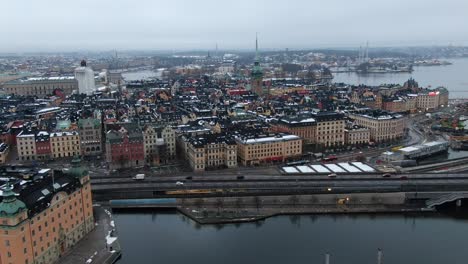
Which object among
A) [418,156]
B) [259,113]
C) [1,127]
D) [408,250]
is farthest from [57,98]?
[408,250]

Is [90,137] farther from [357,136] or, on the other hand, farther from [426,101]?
[426,101]

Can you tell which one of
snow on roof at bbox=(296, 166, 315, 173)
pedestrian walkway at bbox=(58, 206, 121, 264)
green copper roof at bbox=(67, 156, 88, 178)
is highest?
green copper roof at bbox=(67, 156, 88, 178)

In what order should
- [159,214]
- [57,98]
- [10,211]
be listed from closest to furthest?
1. [10,211]
2. [159,214]
3. [57,98]

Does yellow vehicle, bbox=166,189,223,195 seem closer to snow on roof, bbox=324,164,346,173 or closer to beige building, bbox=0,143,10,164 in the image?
snow on roof, bbox=324,164,346,173

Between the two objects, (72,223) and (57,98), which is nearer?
(72,223)

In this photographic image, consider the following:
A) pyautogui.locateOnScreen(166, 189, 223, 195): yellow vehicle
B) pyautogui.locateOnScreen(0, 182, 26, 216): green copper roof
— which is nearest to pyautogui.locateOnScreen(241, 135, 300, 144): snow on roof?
pyautogui.locateOnScreen(166, 189, 223, 195): yellow vehicle

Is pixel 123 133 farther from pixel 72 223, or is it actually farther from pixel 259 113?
pixel 259 113

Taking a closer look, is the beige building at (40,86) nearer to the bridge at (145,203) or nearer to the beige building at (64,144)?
the beige building at (64,144)

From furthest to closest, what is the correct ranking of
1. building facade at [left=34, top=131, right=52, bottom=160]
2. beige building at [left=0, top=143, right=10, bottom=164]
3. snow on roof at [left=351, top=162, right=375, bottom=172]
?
1. building facade at [left=34, top=131, right=52, bottom=160]
2. beige building at [left=0, top=143, right=10, bottom=164]
3. snow on roof at [left=351, top=162, right=375, bottom=172]
